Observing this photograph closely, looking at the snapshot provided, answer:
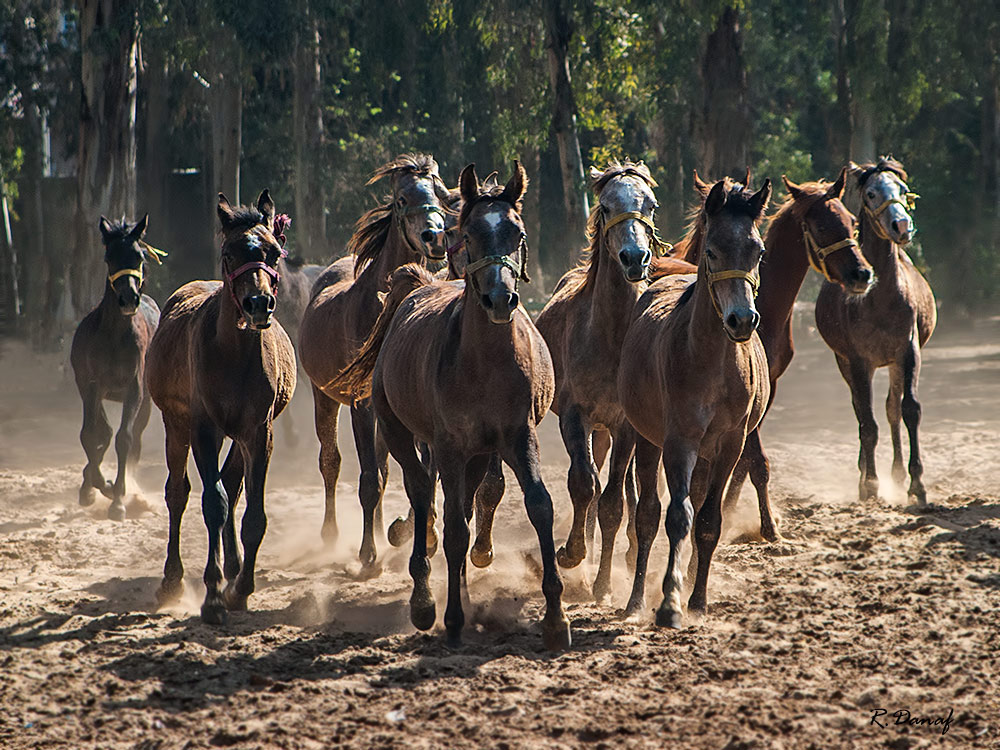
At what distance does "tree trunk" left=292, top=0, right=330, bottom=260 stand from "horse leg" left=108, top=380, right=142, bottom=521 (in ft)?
29.1

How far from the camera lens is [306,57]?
754 inches

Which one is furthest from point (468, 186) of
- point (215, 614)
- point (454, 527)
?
point (215, 614)

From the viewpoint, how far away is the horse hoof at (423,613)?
609 centimetres

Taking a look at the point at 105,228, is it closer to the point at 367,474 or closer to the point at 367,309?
the point at 367,309

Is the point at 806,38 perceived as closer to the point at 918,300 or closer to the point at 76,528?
the point at 918,300

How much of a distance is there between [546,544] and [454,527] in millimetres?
509

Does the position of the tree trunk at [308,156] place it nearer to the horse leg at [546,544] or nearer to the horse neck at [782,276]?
the horse neck at [782,276]

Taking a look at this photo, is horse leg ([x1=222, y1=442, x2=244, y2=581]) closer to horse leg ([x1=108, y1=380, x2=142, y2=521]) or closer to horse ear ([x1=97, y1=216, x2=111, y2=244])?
horse leg ([x1=108, y1=380, x2=142, y2=521])

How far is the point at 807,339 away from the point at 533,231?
701cm

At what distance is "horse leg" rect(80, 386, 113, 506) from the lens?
10.1 meters

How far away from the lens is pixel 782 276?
27.2 ft

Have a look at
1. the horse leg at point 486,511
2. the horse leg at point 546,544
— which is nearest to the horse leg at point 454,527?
the horse leg at point 546,544

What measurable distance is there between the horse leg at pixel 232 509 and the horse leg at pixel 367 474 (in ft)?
3.31

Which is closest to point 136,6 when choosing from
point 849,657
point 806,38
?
point 849,657
